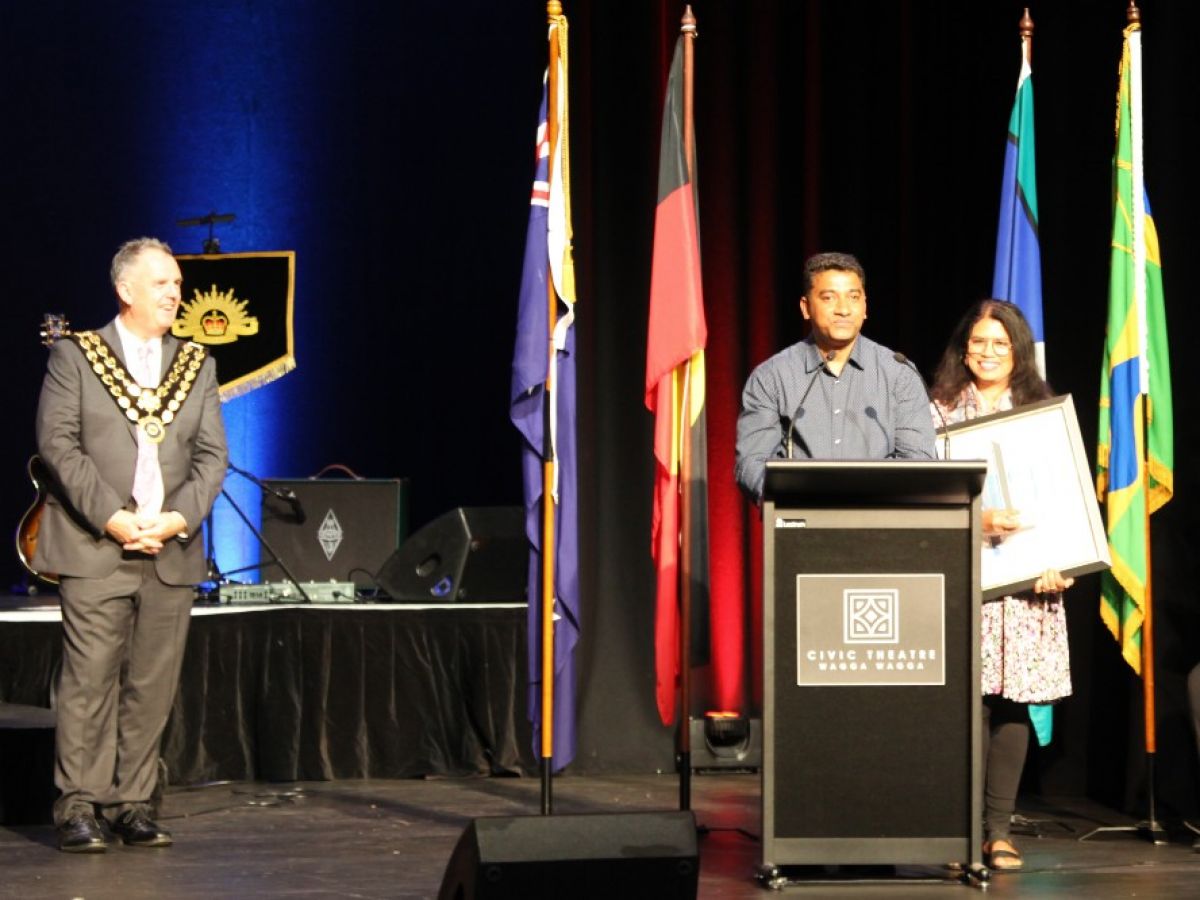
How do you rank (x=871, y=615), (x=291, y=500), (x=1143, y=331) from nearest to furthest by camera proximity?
1. (x=871, y=615)
2. (x=1143, y=331)
3. (x=291, y=500)

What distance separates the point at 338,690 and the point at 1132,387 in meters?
2.98

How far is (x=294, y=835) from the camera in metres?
5.38

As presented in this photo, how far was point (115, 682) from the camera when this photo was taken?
5168 mm

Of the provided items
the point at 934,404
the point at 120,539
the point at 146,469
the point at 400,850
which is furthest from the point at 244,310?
the point at 934,404

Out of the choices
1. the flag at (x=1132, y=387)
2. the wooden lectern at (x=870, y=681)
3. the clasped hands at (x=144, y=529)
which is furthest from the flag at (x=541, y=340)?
the flag at (x=1132, y=387)

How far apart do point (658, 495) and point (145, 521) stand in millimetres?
1510

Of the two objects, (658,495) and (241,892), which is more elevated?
(658,495)

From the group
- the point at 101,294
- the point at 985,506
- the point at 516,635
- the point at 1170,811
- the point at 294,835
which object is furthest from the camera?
the point at 101,294

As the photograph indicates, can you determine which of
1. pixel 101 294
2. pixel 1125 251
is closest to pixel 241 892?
pixel 1125 251

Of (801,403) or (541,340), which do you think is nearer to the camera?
(801,403)

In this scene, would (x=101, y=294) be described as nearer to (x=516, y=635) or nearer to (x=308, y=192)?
(x=308, y=192)

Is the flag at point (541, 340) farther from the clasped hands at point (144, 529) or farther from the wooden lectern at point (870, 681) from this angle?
the clasped hands at point (144, 529)

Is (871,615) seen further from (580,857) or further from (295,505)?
(295,505)

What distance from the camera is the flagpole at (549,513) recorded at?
499cm
